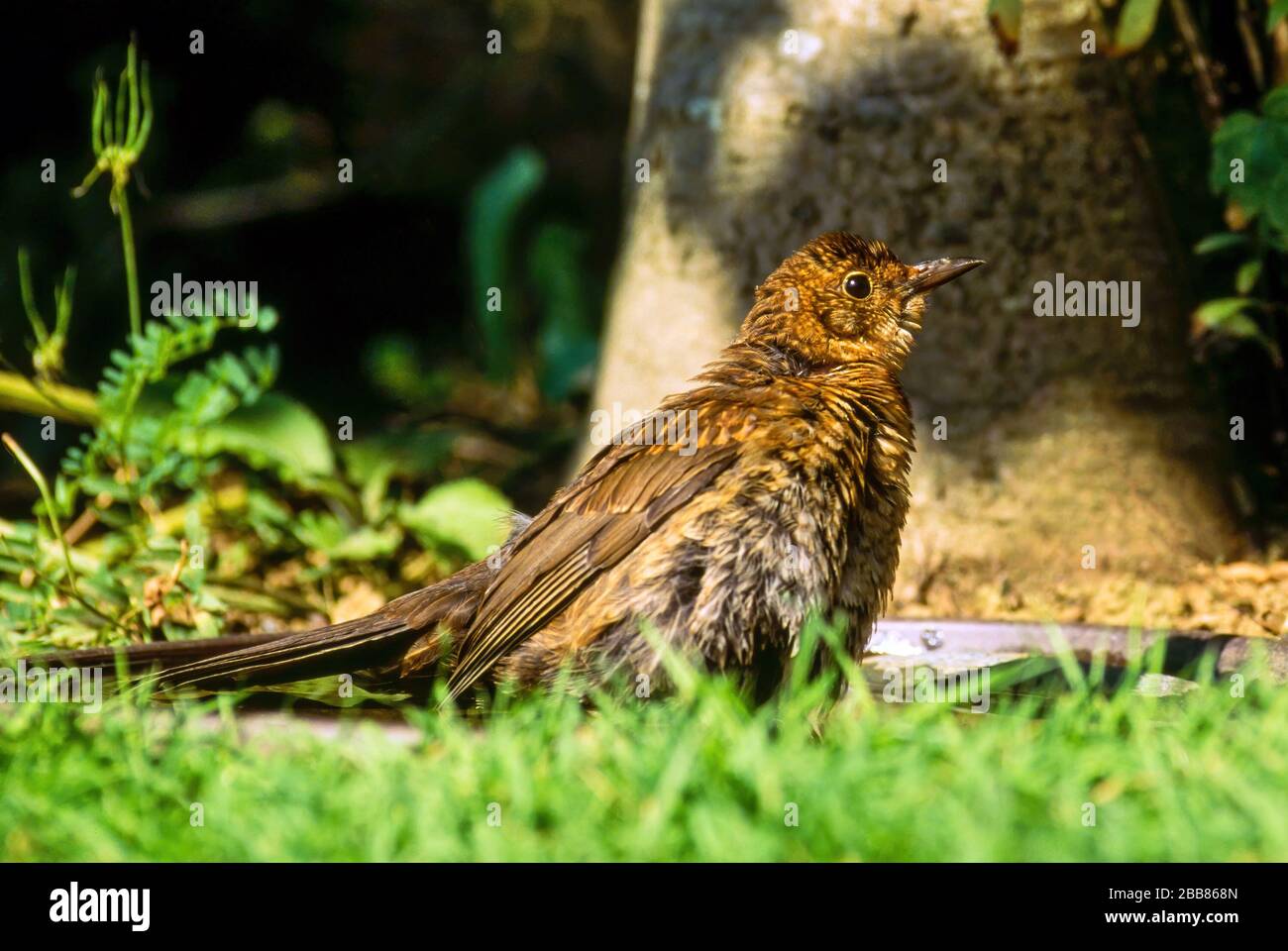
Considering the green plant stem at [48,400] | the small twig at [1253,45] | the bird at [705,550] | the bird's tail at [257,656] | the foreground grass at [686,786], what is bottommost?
the foreground grass at [686,786]

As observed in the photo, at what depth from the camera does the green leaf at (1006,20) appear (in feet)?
15.4

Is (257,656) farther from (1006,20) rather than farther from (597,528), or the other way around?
(1006,20)

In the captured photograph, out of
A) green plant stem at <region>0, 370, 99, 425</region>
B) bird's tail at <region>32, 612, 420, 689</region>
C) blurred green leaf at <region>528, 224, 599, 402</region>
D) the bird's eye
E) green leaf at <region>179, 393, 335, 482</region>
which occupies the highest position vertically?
blurred green leaf at <region>528, 224, 599, 402</region>

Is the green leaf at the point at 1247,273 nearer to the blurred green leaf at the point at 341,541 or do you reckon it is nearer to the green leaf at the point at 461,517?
the green leaf at the point at 461,517

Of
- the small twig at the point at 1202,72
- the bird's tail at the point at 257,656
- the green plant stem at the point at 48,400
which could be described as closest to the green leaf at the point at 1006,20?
the small twig at the point at 1202,72

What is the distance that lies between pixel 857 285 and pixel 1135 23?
1268mm

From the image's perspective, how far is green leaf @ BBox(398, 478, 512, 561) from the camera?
562 cm

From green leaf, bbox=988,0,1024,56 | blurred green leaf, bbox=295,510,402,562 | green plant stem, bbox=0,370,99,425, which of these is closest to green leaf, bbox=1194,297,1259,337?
green leaf, bbox=988,0,1024,56

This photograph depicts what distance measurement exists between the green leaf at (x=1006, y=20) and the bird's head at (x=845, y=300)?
856 mm

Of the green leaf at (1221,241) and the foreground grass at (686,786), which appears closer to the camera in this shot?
the foreground grass at (686,786)

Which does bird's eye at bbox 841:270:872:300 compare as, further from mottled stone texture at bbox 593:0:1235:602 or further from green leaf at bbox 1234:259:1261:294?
green leaf at bbox 1234:259:1261:294

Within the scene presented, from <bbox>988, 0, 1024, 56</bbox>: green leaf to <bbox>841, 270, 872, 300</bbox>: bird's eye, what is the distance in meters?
Answer: 1.01

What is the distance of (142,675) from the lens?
393 cm

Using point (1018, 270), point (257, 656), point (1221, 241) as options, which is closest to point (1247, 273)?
point (1221, 241)
